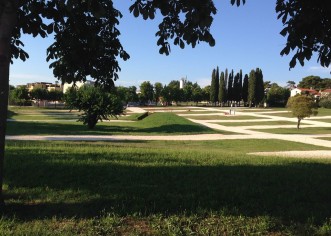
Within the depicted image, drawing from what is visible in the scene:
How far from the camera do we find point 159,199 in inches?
193

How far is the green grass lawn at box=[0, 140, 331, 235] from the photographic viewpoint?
4055mm

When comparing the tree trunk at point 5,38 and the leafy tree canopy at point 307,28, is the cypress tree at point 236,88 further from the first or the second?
the tree trunk at point 5,38

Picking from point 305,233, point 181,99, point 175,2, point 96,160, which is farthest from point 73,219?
point 181,99

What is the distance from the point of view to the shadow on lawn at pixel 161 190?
455 cm

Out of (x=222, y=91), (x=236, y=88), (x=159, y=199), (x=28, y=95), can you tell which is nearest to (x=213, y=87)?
(x=222, y=91)

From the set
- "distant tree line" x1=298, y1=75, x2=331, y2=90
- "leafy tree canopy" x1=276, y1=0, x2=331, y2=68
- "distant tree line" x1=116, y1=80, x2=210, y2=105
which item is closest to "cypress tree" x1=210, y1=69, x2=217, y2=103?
"distant tree line" x1=116, y1=80, x2=210, y2=105

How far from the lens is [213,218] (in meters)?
4.28

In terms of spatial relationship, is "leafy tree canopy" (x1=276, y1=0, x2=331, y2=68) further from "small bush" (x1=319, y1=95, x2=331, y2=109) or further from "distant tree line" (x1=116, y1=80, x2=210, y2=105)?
"distant tree line" (x1=116, y1=80, x2=210, y2=105)

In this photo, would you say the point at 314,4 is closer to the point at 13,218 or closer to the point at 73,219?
the point at 73,219

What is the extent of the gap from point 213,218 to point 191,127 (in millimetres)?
28169

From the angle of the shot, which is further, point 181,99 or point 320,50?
point 181,99

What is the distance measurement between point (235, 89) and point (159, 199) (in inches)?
3841

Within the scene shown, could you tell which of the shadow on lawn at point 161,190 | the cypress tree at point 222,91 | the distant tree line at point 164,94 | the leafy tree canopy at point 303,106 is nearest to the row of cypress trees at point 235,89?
the cypress tree at point 222,91

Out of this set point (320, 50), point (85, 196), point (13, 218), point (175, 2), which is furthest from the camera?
point (320, 50)
